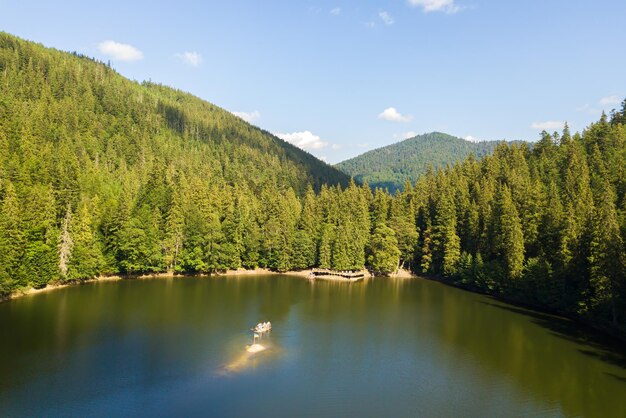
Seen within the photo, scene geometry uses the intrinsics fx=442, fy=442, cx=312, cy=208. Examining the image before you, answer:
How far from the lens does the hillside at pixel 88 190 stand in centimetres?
7238

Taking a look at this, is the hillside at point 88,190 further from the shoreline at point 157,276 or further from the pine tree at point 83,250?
the shoreline at point 157,276

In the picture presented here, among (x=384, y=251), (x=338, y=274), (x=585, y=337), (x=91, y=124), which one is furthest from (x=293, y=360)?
(x=91, y=124)

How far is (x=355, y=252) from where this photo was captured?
103438 mm

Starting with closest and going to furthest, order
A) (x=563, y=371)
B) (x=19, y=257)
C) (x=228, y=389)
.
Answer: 1. (x=228, y=389)
2. (x=563, y=371)
3. (x=19, y=257)

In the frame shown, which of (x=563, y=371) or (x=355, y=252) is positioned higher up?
(x=355, y=252)

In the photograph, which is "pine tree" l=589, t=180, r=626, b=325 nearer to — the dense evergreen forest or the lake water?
the dense evergreen forest

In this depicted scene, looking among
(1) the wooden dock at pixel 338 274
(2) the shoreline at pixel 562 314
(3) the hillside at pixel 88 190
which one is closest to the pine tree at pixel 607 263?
(2) the shoreline at pixel 562 314

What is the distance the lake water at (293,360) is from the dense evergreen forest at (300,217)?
780 cm

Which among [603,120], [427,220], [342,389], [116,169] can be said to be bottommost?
[342,389]

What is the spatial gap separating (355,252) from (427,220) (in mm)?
20498

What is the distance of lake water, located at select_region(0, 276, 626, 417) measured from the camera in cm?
3512

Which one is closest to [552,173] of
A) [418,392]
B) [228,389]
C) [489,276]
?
[489,276]

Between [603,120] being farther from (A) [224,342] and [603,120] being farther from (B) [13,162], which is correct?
(B) [13,162]

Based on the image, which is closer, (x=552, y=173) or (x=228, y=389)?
(x=228, y=389)
